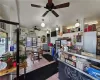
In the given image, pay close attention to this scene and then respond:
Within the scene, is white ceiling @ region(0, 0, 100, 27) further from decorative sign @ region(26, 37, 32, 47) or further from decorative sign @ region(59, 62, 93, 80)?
decorative sign @ region(26, 37, 32, 47)

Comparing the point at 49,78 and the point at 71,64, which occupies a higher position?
the point at 71,64

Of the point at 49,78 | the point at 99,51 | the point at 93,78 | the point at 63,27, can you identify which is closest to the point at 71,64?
the point at 93,78

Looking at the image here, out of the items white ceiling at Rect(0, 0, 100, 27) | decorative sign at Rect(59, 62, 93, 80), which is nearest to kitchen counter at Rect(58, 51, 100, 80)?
decorative sign at Rect(59, 62, 93, 80)

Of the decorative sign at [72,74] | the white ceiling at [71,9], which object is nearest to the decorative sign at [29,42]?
the white ceiling at [71,9]

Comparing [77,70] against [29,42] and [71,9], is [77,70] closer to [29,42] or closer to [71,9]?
[71,9]

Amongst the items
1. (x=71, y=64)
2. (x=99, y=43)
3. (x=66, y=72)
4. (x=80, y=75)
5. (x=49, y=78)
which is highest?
(x=99, y=43)

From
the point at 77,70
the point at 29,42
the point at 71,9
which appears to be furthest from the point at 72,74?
the point at 29,42

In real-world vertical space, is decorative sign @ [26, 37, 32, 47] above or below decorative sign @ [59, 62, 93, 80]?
above

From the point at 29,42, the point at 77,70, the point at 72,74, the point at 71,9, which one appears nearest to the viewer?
the point at 77,70

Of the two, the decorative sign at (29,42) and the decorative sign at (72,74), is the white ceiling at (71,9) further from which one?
the decorative sign at (29,42)

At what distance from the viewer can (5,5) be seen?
3393mm

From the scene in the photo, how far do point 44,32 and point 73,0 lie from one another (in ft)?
30.5

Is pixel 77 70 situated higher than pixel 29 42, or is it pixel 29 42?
pixel 29 42

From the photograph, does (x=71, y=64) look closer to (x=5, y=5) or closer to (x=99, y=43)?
(x=99, y=43)
